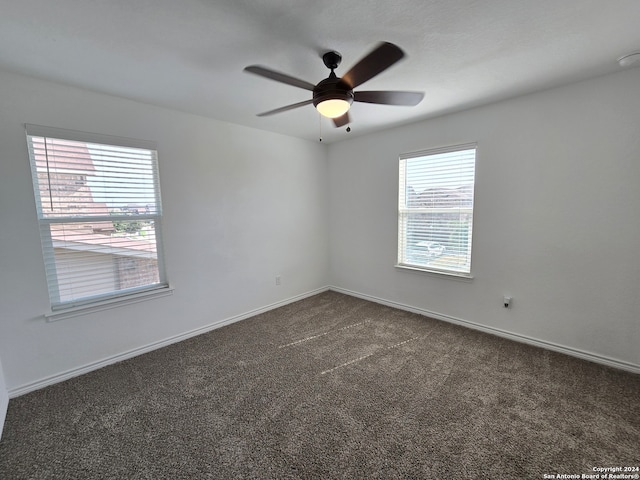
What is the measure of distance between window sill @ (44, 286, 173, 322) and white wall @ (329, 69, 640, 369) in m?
3.04

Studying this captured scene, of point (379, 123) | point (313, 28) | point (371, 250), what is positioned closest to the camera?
point (313, 28)

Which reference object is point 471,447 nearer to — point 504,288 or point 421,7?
point 504,288

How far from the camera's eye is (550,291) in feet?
8.41

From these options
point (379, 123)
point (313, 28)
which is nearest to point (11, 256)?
point (313, 28)

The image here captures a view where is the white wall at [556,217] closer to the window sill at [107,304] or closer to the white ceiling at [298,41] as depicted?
the white ceiling at [298,41]

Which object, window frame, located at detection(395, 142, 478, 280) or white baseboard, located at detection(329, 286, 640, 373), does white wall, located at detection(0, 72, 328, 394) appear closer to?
window frame, located at detection(395, 142, 478, 280)

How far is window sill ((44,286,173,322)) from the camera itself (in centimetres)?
221

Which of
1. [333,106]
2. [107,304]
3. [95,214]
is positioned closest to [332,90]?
[333,106]

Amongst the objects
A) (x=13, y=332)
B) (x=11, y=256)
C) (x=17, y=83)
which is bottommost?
(x=13, y=332)

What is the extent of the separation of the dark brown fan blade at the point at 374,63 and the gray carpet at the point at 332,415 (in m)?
2.19

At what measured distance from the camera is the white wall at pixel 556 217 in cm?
219

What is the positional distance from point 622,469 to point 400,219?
271 cm

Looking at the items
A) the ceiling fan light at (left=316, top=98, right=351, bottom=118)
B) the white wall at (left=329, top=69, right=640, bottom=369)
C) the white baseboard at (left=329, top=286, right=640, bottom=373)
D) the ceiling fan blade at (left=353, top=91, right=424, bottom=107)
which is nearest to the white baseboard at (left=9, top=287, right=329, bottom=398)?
the white baseboard at (left=329, top=286, right=640, bottom=373)

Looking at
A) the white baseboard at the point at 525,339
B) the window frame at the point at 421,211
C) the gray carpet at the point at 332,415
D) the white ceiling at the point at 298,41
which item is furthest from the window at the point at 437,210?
the gray carpet at the point at 332,415
